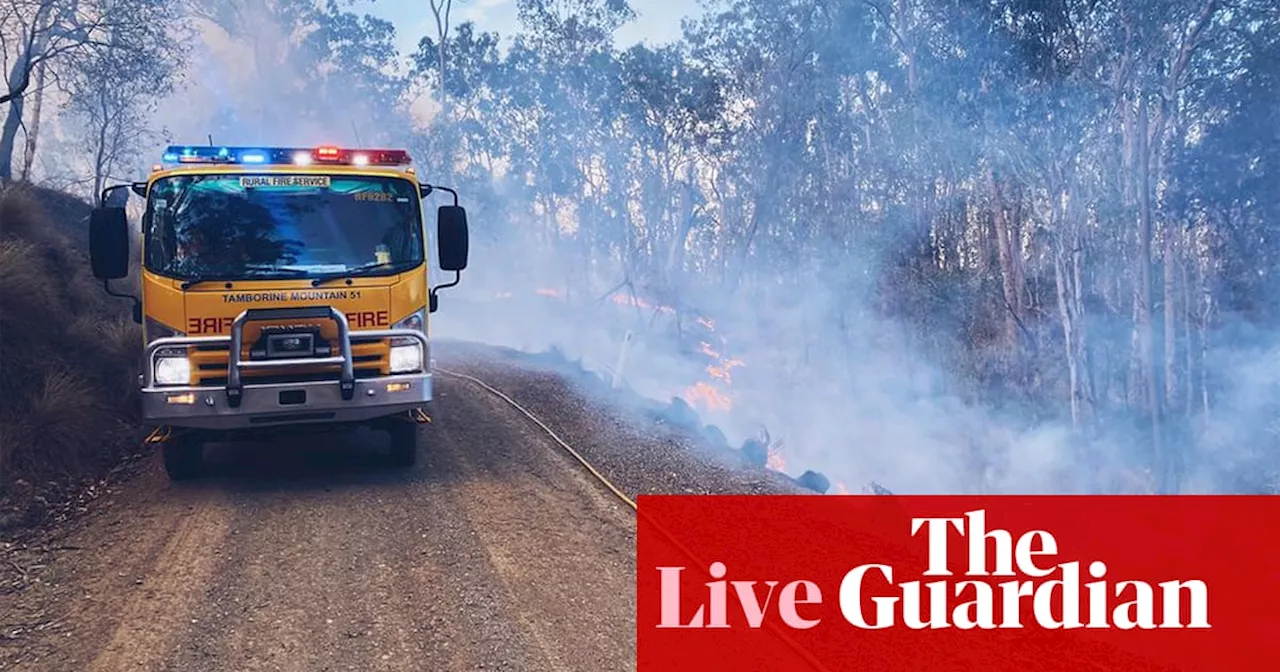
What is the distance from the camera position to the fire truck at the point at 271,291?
6.16 metres

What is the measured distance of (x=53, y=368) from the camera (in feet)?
25.9

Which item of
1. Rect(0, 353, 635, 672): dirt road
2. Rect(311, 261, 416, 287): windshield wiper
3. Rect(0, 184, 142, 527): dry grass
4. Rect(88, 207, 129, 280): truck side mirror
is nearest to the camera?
Rect(0, 353, 635, 672): dirt road

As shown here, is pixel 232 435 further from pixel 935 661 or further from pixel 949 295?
pixel 949 295

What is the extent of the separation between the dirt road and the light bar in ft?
8.86

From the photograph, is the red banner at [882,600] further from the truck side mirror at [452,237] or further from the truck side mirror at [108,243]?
the truck side mirror at [108,243]

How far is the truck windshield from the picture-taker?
20.8 ft

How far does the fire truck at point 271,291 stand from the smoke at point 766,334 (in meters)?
8.94

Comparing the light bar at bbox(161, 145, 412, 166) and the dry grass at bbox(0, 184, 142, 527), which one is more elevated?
the light bar at bbox(161, 145, 412, 166)

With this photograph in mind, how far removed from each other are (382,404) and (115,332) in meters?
5.07

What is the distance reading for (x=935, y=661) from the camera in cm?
472

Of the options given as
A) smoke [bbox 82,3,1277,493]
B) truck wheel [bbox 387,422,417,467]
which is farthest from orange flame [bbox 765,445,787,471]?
truck wheel [bbox 387,422,417,467]

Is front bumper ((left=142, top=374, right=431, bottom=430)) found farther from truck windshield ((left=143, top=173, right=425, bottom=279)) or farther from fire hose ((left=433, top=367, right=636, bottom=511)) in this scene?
fire hose ((left=433, top=367, right=636, bottom=511))

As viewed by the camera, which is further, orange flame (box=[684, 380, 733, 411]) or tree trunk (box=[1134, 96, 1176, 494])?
orange flame (box=[684, 380, 733, 411])

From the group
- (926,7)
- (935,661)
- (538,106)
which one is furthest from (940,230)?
(935,661)
